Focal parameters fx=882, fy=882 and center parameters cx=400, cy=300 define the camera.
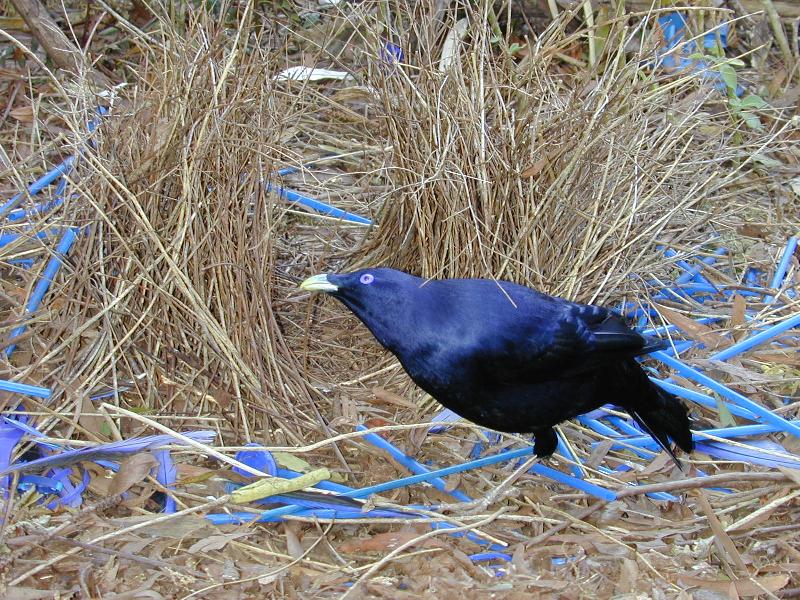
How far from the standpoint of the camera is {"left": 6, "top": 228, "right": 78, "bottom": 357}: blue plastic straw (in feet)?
9.20

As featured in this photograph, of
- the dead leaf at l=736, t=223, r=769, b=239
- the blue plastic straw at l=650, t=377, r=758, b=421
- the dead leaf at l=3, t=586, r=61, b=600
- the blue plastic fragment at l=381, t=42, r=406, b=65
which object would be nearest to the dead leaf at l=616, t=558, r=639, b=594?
the blue plastic straw at l=650, t=377, r=758, b=421

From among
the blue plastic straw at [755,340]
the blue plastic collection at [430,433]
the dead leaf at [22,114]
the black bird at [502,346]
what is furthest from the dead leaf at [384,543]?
the dead leaf at [22,114]

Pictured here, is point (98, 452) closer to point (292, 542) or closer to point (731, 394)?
point (292, 542)

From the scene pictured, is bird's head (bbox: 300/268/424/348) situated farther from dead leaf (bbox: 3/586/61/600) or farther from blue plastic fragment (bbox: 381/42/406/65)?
dead leaf (bbox: 3/586/61/600)

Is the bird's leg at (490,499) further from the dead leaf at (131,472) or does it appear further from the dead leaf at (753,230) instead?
the dead leaf at (753,230)

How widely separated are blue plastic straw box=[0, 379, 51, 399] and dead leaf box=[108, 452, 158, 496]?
1.13 ft

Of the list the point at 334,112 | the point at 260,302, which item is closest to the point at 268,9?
the point at 334,112

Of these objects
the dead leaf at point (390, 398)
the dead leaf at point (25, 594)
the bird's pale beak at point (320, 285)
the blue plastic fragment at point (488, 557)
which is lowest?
the dead leaf at point (25, 594)

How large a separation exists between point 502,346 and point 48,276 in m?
1.52

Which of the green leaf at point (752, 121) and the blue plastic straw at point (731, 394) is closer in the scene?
the blue plastic straw at point (731, 394)

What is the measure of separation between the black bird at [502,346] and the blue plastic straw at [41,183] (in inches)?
48.0

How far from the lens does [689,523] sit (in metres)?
2.50

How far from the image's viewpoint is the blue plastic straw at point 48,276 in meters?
2.80

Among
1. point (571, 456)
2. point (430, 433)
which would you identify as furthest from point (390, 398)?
point (571, 456)
